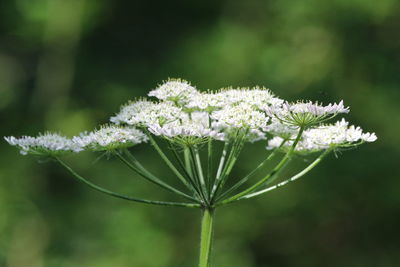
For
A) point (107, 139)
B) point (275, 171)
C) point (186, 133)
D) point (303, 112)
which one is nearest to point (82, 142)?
point (107, 139)

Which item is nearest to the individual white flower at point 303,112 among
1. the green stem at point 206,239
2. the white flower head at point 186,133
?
the white flower head at point 186,133

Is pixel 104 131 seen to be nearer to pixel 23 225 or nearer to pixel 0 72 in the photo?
pixel 23 225

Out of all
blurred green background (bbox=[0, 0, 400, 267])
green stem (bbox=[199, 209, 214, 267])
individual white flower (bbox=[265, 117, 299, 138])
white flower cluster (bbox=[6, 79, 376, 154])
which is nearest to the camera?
green stem (bbox=[199, 209, 214, 267])

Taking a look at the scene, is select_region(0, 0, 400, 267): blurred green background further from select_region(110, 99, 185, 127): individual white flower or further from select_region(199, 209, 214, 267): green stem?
select_region(199, 209, 214, 267): green stem

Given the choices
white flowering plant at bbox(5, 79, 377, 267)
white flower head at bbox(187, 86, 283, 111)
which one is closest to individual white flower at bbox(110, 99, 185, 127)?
white flowering plant at bbox(5, 79, 377, 267)

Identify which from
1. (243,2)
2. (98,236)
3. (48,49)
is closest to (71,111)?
(48,49)
